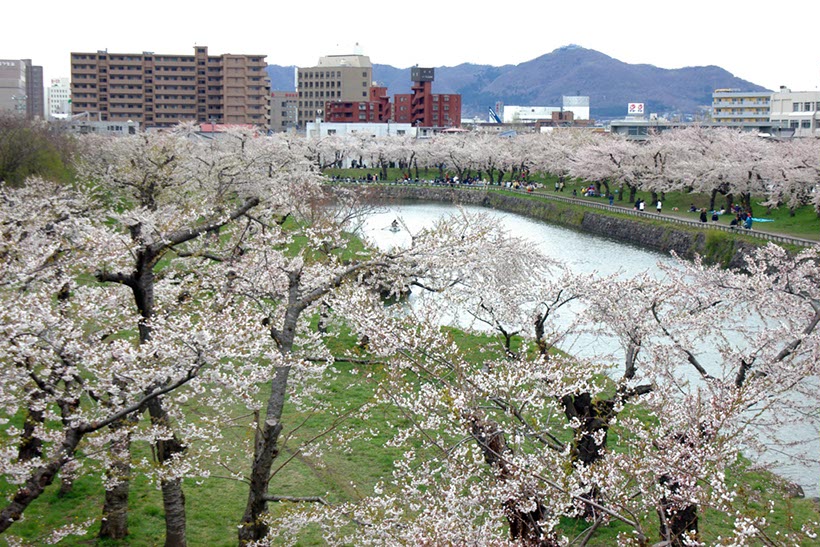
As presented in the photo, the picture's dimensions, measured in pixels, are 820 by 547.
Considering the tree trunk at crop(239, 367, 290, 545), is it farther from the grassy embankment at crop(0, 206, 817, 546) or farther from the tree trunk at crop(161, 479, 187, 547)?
the tree trunk at crop(161, 479, 187, 547)

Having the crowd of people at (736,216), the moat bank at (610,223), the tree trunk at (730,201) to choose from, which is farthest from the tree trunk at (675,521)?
the tree trunk at (730,201)

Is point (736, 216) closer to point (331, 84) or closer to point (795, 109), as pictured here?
point (795, 109)

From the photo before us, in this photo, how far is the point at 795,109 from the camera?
66.4m

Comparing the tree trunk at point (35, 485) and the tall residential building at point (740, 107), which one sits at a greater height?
the tall residential building at point (740, 107)

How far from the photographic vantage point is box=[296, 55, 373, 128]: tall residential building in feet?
309

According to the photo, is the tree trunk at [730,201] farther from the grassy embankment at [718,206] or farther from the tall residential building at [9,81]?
the tall residential building at [9,81]

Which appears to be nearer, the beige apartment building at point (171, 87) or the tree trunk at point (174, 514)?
the tree trunk at point (174, 514)

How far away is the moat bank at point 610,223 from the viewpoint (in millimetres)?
28312

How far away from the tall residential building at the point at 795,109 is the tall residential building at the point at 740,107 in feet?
18.5

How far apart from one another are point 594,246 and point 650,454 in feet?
88.8

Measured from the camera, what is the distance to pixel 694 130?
4981 cm

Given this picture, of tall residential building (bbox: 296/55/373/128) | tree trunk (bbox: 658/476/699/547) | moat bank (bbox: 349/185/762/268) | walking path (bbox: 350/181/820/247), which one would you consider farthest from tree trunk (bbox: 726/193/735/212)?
tall residential building (bbox: 296/55/373/128)

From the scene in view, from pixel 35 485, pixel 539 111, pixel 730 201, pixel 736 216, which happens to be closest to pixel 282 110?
pixel 539 111

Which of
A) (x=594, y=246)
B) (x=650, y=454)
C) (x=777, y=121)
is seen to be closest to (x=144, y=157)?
(x=594, y=246)
